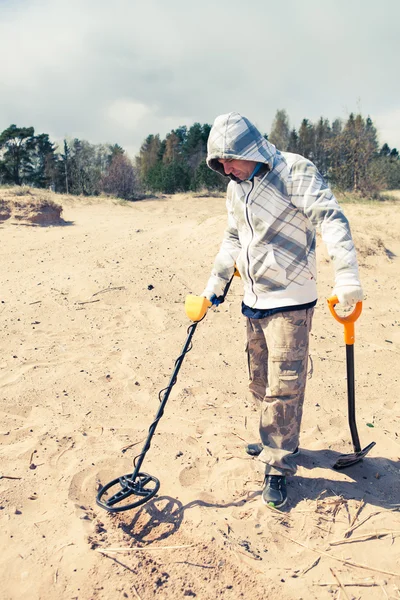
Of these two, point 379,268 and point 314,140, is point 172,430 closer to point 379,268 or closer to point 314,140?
point 379,268

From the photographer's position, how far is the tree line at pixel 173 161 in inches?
765

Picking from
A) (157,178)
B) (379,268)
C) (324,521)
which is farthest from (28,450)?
(157,178)

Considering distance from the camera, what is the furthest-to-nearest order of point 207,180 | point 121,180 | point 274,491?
point 207,180 → point 121,180 → point 274,491

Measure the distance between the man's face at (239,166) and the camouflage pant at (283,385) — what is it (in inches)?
29.8

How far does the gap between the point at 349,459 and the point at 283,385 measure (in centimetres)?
80

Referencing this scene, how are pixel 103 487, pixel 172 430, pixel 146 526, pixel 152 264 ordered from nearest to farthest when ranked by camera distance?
1. pixel 146 526
2. pixel 103 487
3. pixel 172 430
4. pixel 152 264

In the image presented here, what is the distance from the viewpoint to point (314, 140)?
36594 mm

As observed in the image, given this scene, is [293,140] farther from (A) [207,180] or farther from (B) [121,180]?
(B) [121,180]

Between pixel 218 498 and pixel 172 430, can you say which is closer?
pixel 218 498

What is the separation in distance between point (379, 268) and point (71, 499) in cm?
595

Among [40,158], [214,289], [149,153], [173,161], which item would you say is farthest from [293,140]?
[214,289]

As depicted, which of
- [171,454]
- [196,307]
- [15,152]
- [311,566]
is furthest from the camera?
[15,152]

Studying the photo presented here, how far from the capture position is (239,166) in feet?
8.63

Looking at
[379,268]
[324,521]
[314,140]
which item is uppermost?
[314,140]
